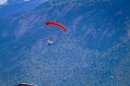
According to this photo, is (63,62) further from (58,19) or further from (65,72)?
(58,19)

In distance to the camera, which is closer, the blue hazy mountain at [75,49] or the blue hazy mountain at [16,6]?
the blue hazy mountain at [75,49]

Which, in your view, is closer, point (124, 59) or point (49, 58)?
point (124, 59)

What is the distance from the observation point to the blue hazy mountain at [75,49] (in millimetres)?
60406

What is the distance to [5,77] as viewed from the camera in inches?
2633

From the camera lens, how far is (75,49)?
236ft

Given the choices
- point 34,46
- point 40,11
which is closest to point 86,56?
point 34,46

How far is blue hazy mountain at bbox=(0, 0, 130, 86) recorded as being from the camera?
60.4 metres

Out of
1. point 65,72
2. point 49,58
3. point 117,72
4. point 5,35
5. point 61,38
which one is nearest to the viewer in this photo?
point 117,72

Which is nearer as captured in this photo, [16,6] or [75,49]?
[75,49]

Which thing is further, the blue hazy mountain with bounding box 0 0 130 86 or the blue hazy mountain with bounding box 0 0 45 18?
the blue hazy mountain with bounding box 0 0 45 18

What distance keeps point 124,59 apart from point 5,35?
55.0 m

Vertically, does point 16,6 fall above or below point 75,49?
below

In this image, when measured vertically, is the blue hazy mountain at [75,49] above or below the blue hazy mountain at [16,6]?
above

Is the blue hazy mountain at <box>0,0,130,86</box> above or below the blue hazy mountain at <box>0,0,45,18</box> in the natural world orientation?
above
